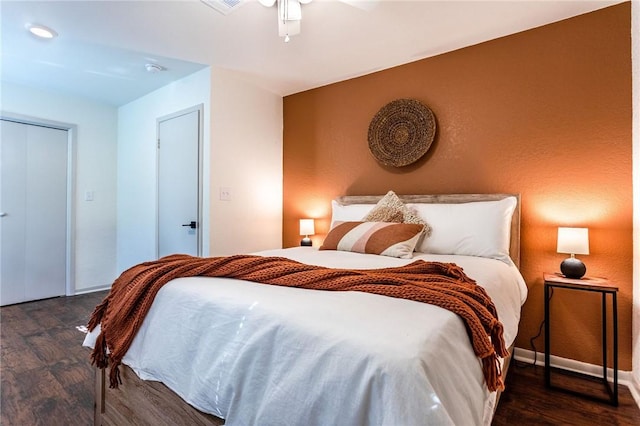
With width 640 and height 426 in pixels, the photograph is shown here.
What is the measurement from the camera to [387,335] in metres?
0.79

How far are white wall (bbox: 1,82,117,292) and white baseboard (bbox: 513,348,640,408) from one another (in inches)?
178

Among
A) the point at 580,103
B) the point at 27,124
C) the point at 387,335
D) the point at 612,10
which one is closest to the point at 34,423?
the point at 387,335

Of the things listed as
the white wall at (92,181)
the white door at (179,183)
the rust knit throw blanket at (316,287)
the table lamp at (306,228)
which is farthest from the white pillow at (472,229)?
the white wall at (92,181)

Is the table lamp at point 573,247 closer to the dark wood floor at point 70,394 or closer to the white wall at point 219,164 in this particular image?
the dark wood floor at point 70,394

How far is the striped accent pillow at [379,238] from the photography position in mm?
2121

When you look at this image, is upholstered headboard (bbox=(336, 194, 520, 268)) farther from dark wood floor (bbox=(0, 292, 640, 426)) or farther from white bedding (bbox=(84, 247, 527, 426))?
white bedding (bbox=(84, 247, 527, 426))

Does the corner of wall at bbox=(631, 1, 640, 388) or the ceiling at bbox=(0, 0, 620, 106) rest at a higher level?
the ceiling at bbox=(0, 0, 620, 106)

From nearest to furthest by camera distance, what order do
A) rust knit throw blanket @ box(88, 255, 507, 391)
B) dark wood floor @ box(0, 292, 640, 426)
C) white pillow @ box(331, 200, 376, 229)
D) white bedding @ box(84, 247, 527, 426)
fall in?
white bedding @ box(84, 247, 527, 426) → rust knit throw blanket @ box(88, 255, 507, 391) → dark wood floor @ box(0, 292, 640, 426) → white pillow @ box(331, 200, 376, 229)

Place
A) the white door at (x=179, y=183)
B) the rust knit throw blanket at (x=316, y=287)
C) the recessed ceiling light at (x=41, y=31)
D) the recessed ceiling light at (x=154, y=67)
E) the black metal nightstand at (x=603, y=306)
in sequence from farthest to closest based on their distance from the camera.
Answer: the white door at (x=179, y=183)
the recessed ceiling light at (x=154, y=67)
the recessed ceiling light at (x=41, y=31)
the black metal nightstand at (x=603, y=306)
the rust knit throw blanket at (x=316, y=287)

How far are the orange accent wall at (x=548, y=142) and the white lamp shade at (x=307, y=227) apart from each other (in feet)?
2.57

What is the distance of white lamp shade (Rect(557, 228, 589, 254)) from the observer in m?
1.93

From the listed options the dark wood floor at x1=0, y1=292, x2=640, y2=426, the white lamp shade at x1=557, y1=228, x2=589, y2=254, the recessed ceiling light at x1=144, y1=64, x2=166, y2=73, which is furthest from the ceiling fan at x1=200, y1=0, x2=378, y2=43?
the dark wood floor at x1=0, y1=292, x2=640, y2=426

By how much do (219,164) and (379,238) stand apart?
168 centimetres

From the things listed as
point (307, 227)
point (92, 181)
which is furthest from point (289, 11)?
point (92, 181)
